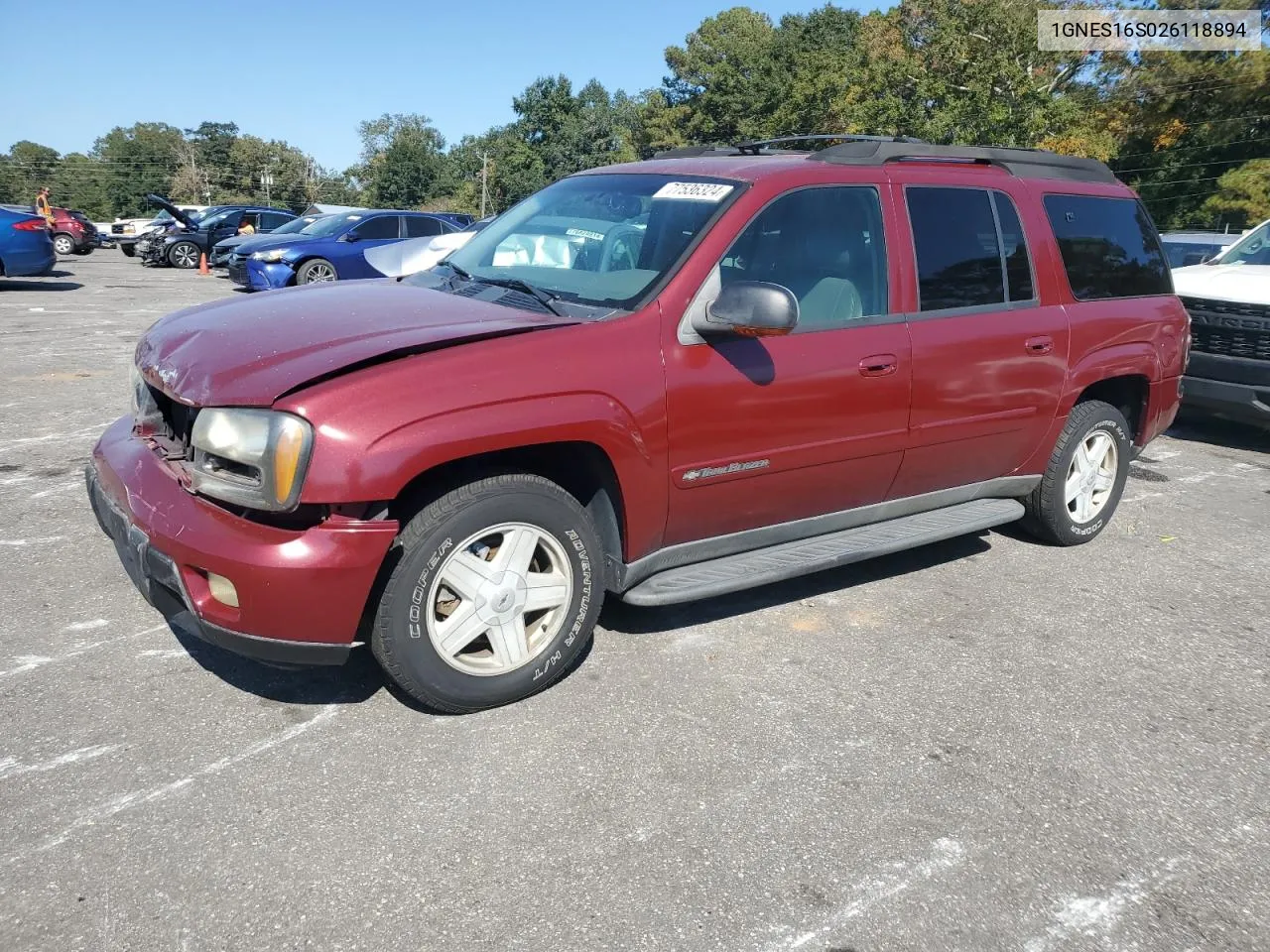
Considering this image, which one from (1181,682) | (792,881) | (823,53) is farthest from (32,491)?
(823,53)

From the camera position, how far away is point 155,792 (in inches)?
109

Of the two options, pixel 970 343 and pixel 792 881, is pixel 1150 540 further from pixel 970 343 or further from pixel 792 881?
pixel 792 881

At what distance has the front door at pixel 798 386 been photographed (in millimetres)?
3498

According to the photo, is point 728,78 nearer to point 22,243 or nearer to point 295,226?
point 295,226

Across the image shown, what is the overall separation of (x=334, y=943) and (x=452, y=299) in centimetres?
226

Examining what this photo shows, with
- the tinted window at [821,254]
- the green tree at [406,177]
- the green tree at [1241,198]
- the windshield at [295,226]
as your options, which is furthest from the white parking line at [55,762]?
the green tree at [406,177]

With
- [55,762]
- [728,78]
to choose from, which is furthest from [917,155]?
[728,78]

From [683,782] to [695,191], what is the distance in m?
2.21

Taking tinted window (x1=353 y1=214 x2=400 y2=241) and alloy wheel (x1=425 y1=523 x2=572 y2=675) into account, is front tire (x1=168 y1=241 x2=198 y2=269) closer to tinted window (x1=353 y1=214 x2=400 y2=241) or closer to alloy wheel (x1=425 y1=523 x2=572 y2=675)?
tinted window (x1=353 y1=214 x2=400 y2=241)

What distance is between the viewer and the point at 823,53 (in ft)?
188

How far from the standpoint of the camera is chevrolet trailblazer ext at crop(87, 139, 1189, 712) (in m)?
2.88

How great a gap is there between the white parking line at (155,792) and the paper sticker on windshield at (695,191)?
2.28 m

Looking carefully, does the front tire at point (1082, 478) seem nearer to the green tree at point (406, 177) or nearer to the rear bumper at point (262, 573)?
the rear bumper at point (262, 573)

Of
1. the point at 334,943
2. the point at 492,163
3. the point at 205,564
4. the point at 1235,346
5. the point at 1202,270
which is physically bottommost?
the point at 334,943
